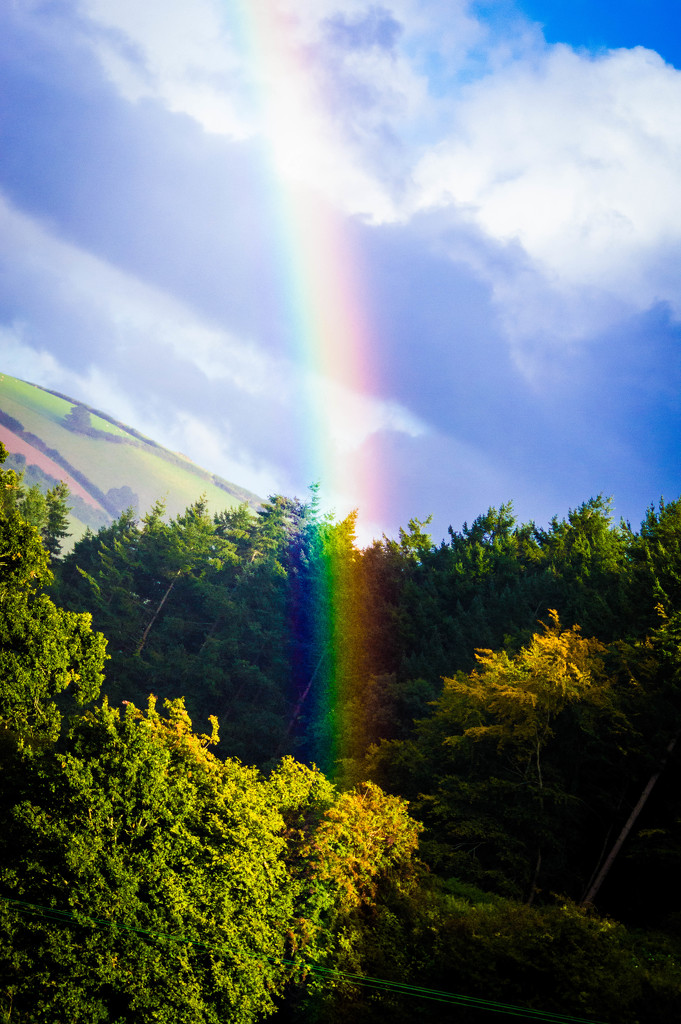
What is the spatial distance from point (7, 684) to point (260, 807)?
9291 mm

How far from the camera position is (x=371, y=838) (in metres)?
16.9

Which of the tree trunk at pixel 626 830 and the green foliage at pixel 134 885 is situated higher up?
the tree trunk at pixel 626 830

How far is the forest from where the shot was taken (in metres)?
12.5

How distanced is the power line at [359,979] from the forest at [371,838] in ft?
0.18

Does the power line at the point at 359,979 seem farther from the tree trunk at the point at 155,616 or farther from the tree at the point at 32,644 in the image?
the tree trunk at the point at 155,616

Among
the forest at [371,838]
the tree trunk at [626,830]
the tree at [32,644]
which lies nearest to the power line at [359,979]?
the forest at [371,838]

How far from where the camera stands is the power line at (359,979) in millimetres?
12227

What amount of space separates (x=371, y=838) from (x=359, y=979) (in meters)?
3.19

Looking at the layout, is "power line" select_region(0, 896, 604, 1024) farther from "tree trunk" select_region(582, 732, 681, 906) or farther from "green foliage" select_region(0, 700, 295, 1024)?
"tree trunk" select_region(582, 732, 681, 906)

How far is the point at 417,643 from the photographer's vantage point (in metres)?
40.6

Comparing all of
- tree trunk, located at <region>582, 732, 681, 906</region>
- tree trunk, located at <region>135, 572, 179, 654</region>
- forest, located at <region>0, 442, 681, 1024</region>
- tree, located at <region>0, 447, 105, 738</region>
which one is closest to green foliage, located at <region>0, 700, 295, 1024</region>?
forest, located at <region>0, 442, 681, 1024</region>

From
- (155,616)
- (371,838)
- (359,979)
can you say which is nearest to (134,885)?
(359,979)

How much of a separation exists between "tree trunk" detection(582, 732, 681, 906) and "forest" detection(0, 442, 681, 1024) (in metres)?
0.11

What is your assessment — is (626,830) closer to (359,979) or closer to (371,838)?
(371,838)
